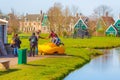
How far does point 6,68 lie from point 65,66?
637cm

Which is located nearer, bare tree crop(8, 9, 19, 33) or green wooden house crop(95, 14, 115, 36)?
bare tree crop(8, 9, 19, 33)

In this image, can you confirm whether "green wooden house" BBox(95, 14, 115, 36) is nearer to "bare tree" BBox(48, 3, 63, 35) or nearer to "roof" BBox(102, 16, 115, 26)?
"roof" BBox(102, 16, 115, 26)

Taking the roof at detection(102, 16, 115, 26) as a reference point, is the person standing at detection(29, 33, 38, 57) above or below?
below

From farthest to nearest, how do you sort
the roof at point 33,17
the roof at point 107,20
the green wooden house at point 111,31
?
the roof at point 33,17 < the roof at point 107,20 < the green wooden house at point 111,31

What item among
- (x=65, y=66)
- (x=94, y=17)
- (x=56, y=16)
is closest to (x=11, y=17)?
(x=56, y=16)

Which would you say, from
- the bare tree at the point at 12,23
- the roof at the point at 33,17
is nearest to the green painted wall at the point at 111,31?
the bare tree at the point at 12,23

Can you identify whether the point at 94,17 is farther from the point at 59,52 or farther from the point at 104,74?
the point at 104,74

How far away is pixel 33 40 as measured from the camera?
1357 inches

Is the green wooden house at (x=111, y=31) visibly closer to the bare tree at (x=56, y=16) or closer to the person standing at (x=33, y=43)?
the bare tree at (x=56, y=16)

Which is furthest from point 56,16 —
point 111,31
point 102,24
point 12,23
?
point 102,24

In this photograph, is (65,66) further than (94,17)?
No

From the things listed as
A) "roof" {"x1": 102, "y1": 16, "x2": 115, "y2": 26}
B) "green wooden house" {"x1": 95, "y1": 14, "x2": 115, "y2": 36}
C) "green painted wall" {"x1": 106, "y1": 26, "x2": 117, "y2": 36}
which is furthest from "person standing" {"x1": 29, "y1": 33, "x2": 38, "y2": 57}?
"roof" {"x1": 102, "y1": 16, "x2": 115, "y2": 26}

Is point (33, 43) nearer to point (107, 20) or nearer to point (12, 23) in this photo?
point (12, 23)

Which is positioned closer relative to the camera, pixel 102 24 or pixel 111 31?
pixel 111 31
